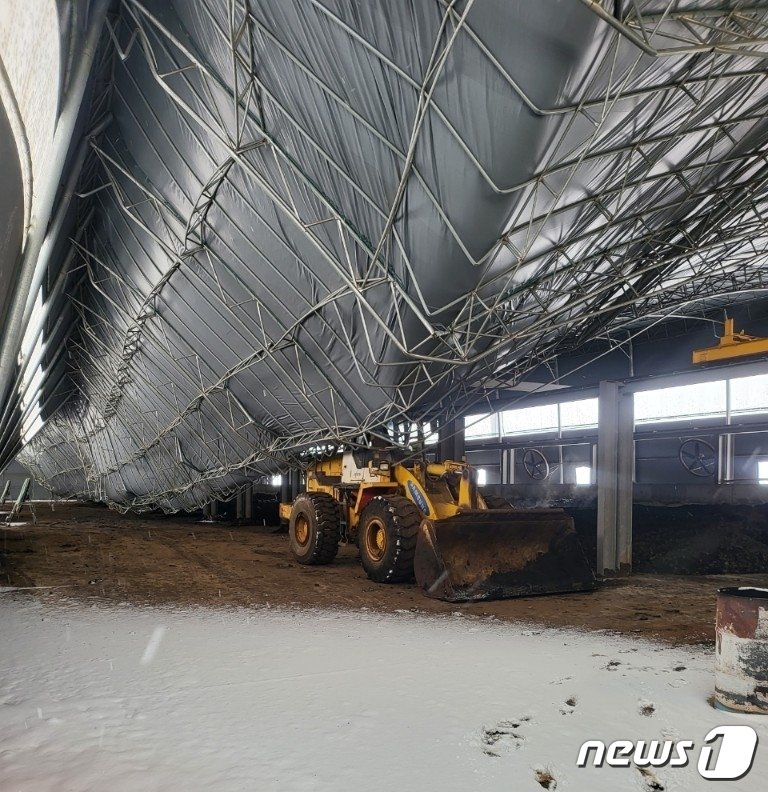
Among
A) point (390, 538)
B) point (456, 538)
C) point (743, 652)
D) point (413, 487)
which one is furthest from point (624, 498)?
point (743, 652)

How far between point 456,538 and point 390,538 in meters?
1.08

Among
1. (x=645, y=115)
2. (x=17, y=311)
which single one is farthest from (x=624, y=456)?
(x=17, y=311)

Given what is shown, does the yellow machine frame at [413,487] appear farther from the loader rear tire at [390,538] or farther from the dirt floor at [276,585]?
the dirt floor at [276,585]

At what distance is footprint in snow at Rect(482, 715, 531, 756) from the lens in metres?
3.74

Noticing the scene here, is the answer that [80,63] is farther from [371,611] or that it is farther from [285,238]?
[371,611]

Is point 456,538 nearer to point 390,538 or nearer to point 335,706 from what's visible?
point 390,538

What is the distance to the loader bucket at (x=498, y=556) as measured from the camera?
8.30 metres

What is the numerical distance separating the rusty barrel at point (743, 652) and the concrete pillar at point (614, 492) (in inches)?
289

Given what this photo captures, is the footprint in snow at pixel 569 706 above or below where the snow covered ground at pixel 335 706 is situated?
above

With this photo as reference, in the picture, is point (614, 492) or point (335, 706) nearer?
point (335, 706)

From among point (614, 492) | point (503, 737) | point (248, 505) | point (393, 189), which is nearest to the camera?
point (503, 737)

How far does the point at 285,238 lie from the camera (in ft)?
27.7

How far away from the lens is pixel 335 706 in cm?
441

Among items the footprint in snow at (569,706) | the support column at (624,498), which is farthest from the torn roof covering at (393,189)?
the footprint in snow at (569,706)
